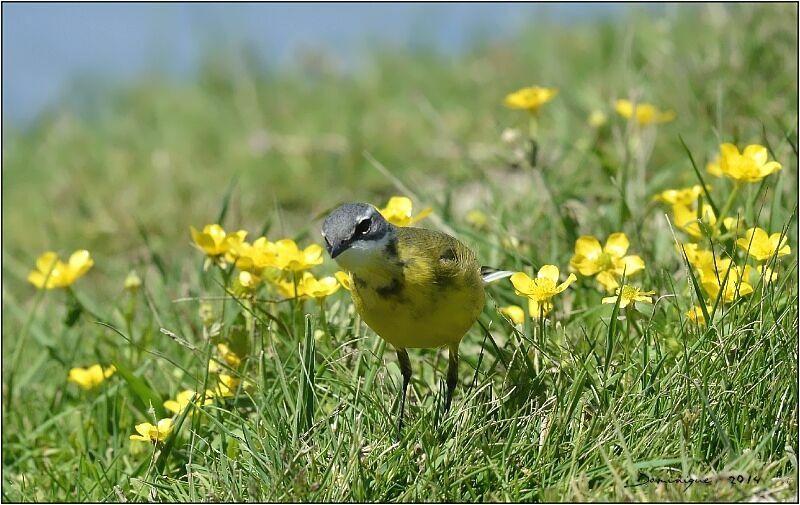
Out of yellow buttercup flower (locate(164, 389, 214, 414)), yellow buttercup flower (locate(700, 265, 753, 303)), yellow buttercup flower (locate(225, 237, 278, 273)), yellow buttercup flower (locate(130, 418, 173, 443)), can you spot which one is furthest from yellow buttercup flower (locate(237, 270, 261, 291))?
yellow buttercup flower (locate(700, 265, 753, 303))

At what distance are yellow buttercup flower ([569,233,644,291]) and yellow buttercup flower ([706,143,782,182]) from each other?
383 millimetres

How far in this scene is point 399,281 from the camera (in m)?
2.75

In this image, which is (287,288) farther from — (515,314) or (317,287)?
(515,314)

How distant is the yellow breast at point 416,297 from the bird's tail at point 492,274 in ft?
1.00

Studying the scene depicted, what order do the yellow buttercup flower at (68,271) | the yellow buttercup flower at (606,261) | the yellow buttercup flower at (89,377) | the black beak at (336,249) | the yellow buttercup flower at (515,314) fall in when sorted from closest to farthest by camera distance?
the black beak at (336,249), the yellow buttercup flower at (606,261), the yellow buttercup flower at (515,314), the yellow buttercup flower at (89,377), the yellow buttercup flower at (68,271)

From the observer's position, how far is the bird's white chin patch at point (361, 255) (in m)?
2.74

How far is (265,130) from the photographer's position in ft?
22.4

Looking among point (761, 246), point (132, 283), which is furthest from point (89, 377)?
point (761, 246)

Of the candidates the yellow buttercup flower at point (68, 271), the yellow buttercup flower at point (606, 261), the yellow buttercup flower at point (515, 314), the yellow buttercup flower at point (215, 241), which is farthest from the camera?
the yellow buttercup flower at point (68, 271)

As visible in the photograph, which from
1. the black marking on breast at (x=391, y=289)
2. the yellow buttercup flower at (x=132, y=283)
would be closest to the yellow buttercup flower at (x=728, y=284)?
the black marking on breast at (x=391, y=289)

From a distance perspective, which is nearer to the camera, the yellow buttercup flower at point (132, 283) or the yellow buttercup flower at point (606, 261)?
the yellow buttercup flower at point (606, 261)

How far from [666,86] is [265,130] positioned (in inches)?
105

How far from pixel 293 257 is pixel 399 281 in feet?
1.56

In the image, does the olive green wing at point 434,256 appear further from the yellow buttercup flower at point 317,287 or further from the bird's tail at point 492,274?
the yellow buttercup flower at point 317,287
